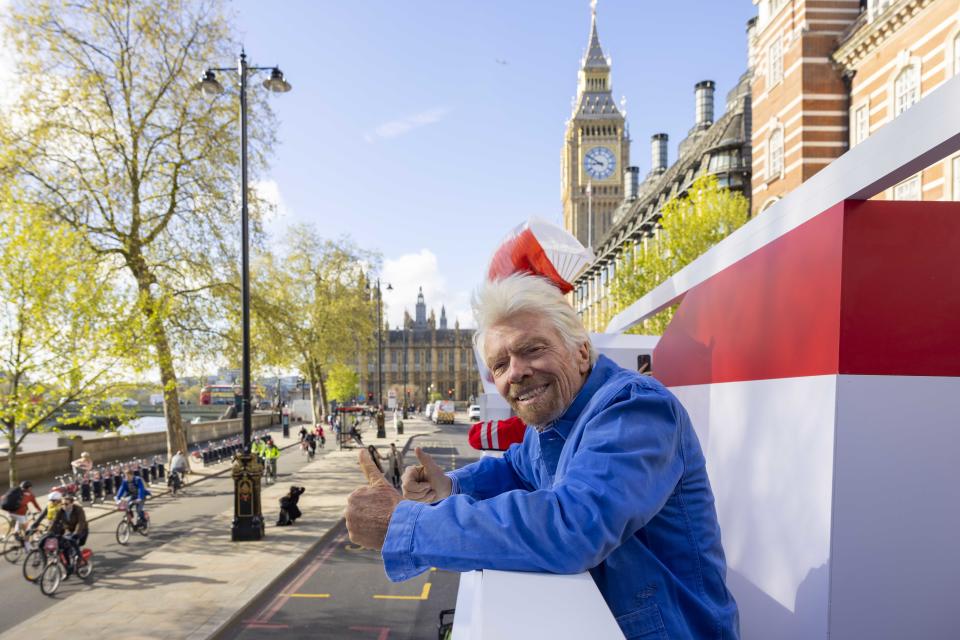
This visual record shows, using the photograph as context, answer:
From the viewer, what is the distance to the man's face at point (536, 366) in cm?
154

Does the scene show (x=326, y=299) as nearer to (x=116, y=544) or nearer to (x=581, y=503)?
(x=116, y=544)

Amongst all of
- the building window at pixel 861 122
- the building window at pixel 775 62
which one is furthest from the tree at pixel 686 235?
the building window at pixel 861 122

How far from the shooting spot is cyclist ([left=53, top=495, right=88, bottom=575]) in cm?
975

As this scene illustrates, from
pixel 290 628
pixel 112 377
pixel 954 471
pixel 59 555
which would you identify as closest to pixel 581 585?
pixel 954 471

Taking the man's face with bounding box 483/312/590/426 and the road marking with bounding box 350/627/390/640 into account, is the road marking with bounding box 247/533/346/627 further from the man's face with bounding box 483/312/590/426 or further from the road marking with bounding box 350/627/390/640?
the man's face with bounding box 483/312/590/426

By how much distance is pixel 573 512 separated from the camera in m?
1.07

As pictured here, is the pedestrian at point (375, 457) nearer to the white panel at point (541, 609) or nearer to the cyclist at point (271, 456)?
the white panel at point (541, 609)

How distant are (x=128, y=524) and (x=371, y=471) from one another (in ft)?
45.4

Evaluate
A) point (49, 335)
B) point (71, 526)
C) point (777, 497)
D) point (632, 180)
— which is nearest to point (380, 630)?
point (71, 526)

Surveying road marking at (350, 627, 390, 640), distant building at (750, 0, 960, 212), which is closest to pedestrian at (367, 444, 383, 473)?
road marking at (350, 627, 390, 640)

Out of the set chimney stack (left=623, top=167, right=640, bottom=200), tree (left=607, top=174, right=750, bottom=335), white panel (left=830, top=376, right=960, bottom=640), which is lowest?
white panel (left=830, top=376, right=960, bottom=640)

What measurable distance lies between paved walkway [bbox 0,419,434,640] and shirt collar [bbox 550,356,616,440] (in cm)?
730

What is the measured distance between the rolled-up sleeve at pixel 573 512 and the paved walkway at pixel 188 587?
7419mm

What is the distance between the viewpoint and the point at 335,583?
9.60 m
